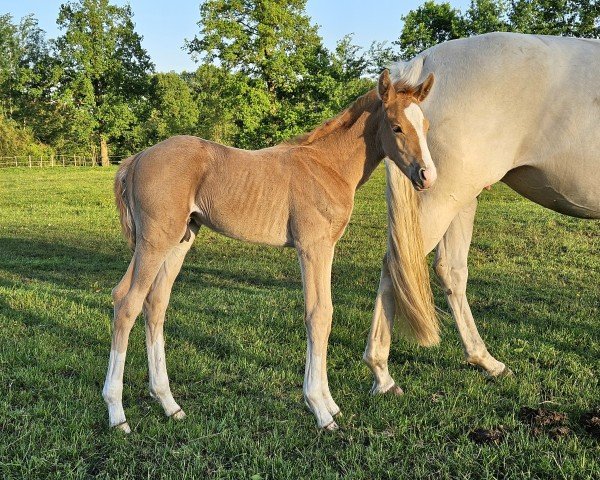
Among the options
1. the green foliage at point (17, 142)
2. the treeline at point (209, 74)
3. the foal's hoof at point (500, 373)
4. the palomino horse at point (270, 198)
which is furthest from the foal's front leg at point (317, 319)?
the green foliage at point (17, 142)

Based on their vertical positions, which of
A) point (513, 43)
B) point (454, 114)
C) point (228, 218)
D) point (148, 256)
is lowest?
point (148, 256)

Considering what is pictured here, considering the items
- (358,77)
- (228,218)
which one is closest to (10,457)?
(228,218)

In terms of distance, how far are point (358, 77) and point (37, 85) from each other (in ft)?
87.7

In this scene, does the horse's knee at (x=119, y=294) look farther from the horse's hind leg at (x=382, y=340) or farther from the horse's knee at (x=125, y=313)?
the horse's hind leg at (x=382, y=340)

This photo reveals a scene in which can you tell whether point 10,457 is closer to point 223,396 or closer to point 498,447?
point 223,396

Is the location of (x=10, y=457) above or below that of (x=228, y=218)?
below

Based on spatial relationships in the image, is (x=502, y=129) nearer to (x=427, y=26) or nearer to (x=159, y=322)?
(x=159, y=322)

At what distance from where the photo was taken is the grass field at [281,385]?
2732 millimetres

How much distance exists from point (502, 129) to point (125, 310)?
9.06 ft

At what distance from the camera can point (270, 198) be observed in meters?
3.21

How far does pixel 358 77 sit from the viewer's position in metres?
33.6

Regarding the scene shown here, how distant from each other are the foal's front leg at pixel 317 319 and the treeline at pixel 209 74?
27994mm

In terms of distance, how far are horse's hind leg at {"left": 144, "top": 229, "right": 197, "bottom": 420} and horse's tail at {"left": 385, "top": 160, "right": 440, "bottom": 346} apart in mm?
1413

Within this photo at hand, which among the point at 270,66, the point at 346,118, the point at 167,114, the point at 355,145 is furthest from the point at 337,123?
the point at 167,114
